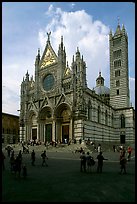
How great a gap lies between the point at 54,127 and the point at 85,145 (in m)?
10.3

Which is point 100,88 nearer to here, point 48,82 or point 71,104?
point 48,82

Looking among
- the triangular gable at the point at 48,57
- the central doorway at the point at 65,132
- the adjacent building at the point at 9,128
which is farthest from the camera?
the adjacent building at the point at 9,128

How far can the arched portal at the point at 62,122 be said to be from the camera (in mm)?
44878

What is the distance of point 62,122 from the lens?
4612 cm

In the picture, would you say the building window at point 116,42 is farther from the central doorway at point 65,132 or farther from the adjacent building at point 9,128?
the adjacent building at point 9,128

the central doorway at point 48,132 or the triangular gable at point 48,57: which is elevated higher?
the triangular gable at point 48,57

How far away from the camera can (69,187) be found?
9977 millimetres

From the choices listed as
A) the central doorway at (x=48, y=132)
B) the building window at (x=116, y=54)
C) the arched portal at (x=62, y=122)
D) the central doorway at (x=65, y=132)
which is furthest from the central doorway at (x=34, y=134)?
the building window at (x=116, y=54)

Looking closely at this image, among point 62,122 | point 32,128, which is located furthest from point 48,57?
point 32,128

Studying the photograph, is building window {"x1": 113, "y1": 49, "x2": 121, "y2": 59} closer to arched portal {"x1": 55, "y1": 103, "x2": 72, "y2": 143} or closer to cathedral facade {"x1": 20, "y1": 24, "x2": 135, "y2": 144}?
cathedral facade {"x1": 20, "y1": 24, "x2": 135, "y2": 144}

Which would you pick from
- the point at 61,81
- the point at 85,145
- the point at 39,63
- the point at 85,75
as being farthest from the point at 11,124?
the point at 85,145

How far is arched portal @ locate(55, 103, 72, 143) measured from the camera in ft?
147

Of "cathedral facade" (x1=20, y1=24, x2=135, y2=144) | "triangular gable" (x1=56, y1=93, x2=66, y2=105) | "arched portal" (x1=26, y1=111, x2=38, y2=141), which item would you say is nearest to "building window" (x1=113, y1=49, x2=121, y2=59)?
"cathedral facade" (x1=20, y1=24, x2=135, y2=144)

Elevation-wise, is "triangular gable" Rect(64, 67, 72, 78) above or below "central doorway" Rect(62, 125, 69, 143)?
above
